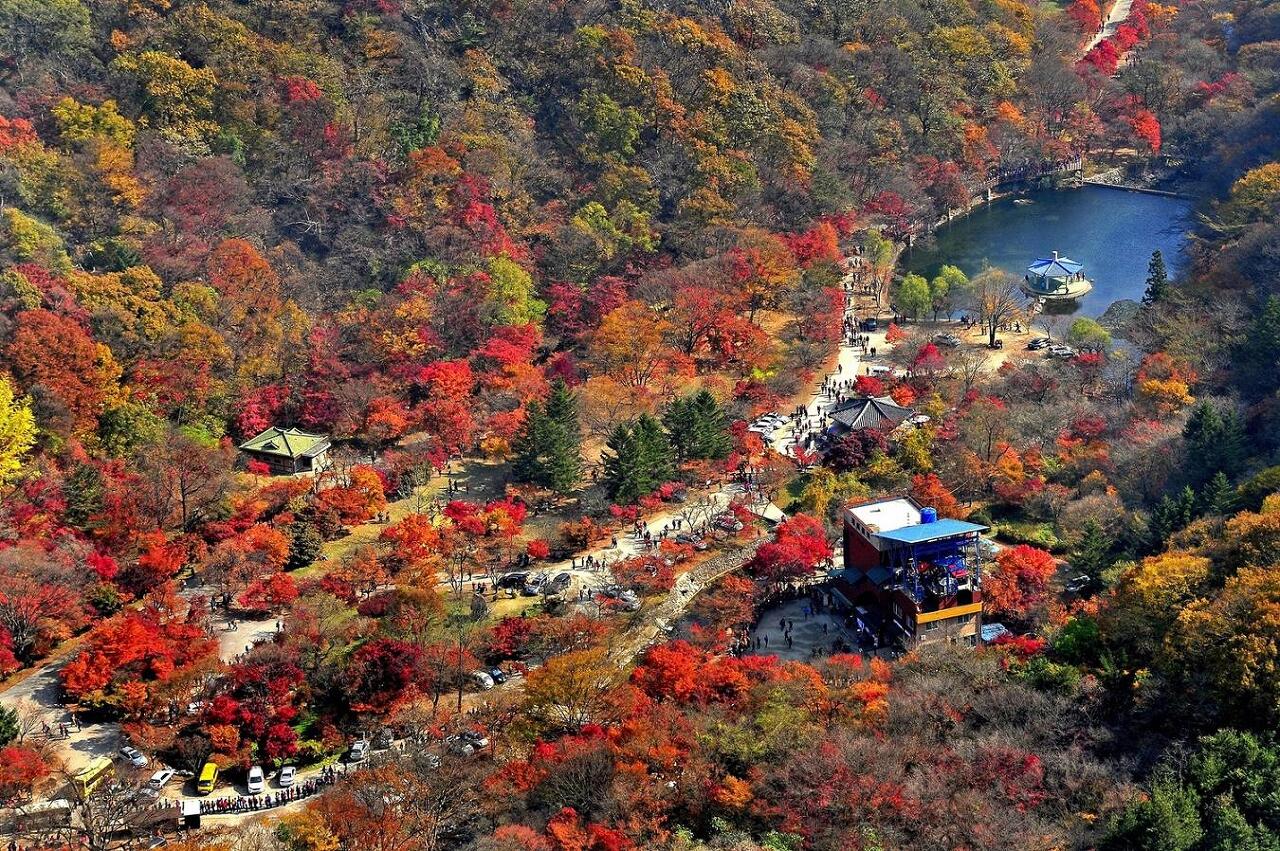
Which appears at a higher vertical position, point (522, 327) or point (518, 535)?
point (522, 327)

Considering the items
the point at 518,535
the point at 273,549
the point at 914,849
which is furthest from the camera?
the point at 518,535

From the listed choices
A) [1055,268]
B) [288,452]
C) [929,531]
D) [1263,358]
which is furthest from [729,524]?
[1055,268]

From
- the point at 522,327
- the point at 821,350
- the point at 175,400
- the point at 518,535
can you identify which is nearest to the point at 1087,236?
the point at 821,350

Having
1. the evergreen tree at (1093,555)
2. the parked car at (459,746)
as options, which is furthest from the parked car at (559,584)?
the evergreen tree at (1093,555)

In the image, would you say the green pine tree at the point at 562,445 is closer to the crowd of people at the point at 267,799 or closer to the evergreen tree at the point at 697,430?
the evergreen tree at the point at 697,430

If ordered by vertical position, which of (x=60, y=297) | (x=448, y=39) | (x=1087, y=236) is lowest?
(x=1087, y=236)

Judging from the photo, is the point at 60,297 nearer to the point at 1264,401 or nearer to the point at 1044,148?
the point at 1264,401

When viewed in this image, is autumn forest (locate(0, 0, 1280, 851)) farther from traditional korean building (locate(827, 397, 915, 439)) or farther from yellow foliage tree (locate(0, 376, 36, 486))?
traditional korean building (locate(827, 397, 915, 439))
